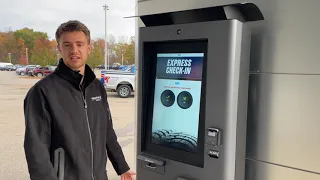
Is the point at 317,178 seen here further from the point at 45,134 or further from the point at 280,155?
the point at 45,134

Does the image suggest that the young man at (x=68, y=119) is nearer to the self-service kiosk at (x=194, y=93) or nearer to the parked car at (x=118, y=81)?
the self-service kiosk at (x=194, y=93)

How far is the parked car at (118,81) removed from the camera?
40.0ft

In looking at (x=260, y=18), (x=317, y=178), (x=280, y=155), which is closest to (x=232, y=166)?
(x=280, y=155)

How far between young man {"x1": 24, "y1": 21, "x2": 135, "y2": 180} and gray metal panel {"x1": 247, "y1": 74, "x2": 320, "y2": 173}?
884 millimetres

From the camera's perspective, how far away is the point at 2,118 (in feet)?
26.0

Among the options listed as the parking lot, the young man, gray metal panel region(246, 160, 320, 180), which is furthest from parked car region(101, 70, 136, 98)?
gray metal panel region(246, 160, 320, 180)

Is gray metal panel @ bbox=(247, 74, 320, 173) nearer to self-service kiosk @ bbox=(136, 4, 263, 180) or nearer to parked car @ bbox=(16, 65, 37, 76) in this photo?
self-service kiosk @ bbox=(136, 4, 263, 180)

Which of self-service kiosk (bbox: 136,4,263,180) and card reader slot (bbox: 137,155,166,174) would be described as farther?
card reader slot (bbox: 137,155,166,174)

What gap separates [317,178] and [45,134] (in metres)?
1.36

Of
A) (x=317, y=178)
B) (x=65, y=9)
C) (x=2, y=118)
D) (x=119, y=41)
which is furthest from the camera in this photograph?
(x=119, y=41)

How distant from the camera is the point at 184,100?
1.65 metres

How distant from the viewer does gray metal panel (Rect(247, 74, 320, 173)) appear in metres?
1.40

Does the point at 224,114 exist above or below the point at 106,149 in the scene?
above

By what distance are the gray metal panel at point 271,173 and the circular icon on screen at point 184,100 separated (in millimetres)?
441
